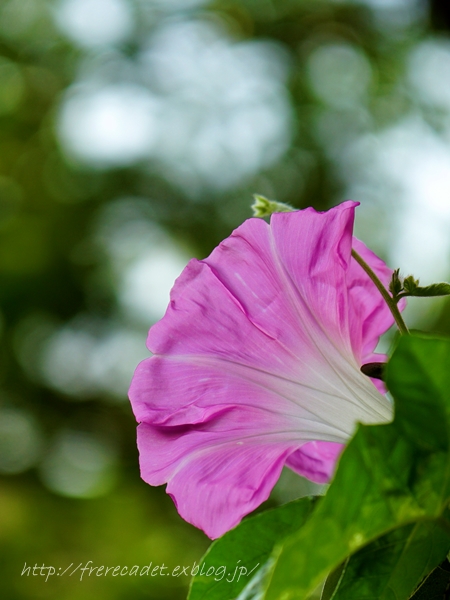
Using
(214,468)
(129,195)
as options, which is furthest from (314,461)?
(129,195)

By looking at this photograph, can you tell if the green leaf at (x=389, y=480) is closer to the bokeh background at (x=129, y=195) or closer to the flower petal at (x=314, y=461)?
the flower petal at (x=314, y=461)

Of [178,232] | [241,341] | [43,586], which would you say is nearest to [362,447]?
[241,341]

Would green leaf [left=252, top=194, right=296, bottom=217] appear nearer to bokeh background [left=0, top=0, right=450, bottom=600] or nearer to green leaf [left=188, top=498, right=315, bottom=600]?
green leaf [left=188, top=498, right=315, bottom=600]

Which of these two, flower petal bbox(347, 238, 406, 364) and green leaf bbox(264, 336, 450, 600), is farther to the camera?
flower petal bbox(347, 238, 406, 364)

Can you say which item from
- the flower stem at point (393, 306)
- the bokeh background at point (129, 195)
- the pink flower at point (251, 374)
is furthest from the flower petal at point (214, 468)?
the bokeh background at point (129, 195)

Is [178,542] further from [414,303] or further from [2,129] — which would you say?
[2,129]

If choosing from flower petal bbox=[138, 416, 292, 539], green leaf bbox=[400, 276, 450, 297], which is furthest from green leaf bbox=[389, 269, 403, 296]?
flower petal bbox=[138, 416, 292, 539]
